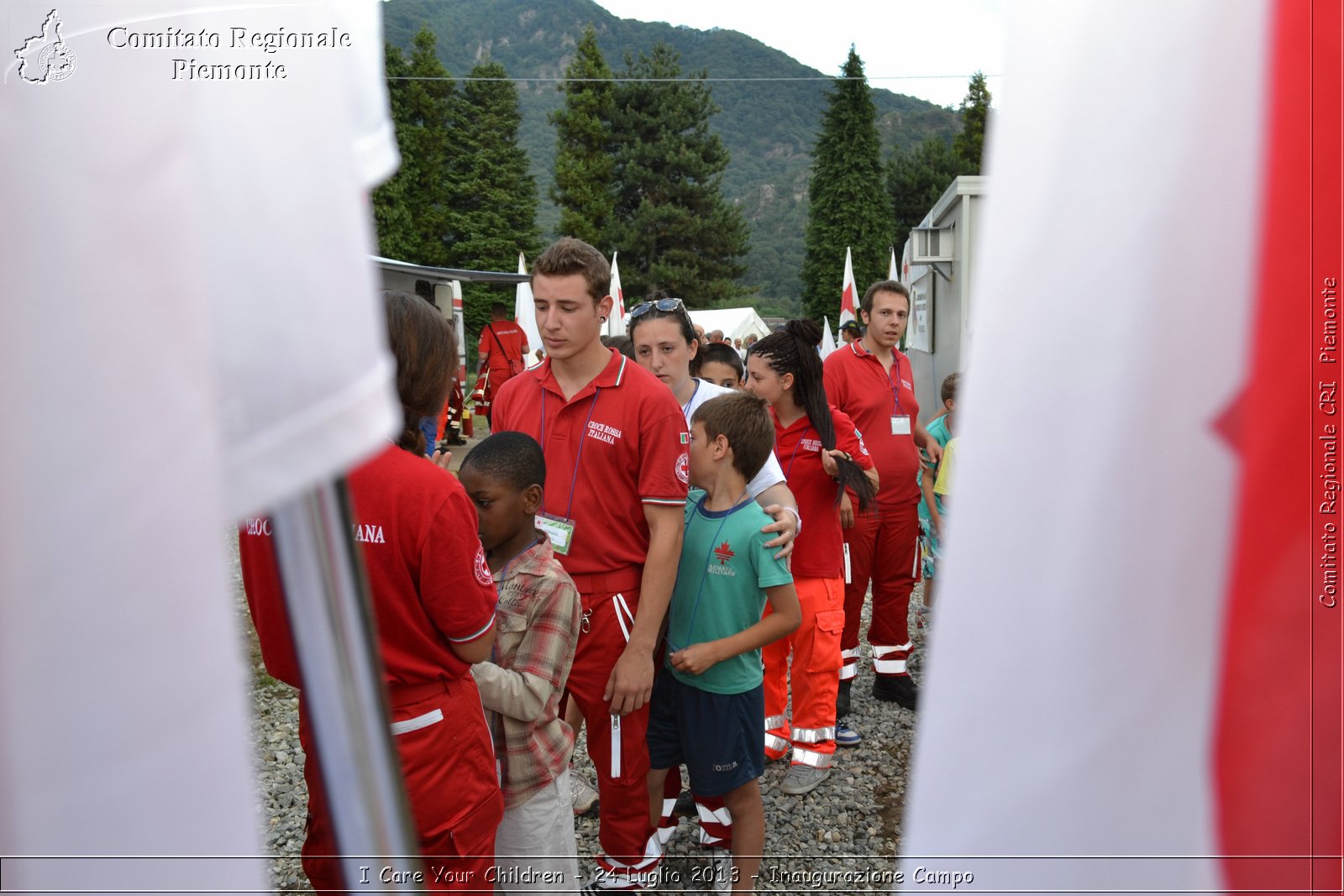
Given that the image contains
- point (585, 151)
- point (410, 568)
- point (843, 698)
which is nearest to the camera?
point (410, 568)

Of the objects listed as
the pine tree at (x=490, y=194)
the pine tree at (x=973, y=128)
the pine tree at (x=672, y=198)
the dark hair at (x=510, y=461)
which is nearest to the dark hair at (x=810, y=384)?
the dark hair at (x=510, y=461)

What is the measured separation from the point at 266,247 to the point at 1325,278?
73cm

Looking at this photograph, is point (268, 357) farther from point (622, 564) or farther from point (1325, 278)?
point (622, 564)

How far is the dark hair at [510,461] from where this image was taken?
241cm

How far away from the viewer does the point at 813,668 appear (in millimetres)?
4012

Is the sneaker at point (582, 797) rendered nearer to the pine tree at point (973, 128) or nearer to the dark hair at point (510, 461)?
the dark hair at point (510, 461)

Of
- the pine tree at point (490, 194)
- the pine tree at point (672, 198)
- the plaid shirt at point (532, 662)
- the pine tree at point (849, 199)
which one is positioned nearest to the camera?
the plaid shirt at point (532, 662)

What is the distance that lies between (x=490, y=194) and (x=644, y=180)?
1005 cm

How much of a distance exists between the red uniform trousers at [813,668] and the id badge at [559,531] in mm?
1365

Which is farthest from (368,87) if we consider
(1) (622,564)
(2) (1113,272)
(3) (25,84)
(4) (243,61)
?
(1) (622,564)

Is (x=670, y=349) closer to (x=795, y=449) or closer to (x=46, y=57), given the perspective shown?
(x=795, y=449)

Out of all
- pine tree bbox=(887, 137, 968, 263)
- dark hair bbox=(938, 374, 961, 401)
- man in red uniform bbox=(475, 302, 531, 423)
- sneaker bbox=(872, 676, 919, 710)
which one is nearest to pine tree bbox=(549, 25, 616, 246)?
pine tree bbox=(887, 137, 968, 263)

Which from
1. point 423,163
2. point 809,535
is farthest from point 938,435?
point 423,163

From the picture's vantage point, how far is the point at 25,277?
59cm
